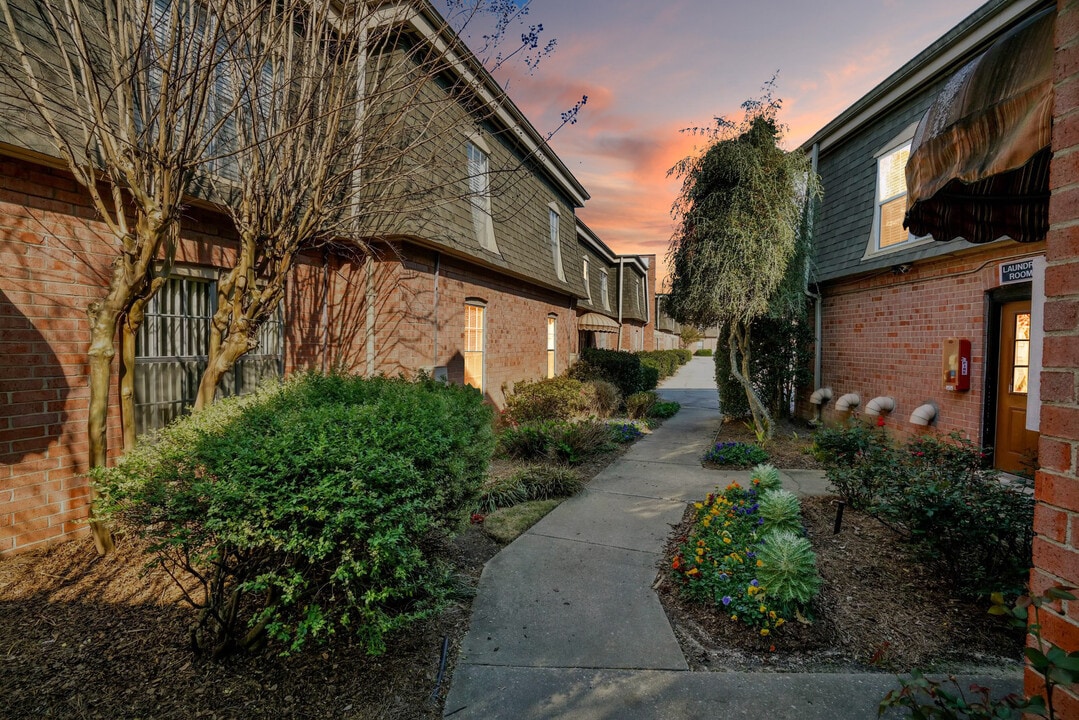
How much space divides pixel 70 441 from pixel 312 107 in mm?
3549

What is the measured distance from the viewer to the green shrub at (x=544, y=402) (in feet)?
29.6

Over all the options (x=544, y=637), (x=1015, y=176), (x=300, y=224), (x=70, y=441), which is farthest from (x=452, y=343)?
(x=1015, y=176)

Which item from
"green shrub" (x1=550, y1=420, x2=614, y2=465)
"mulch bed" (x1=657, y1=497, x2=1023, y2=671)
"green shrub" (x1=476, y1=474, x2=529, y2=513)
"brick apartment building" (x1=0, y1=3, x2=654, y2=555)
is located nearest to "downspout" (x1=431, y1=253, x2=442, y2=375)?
"brick apartment building" (x1=0, y1=3, x2=654, y2=555)

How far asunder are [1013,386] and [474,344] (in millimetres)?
7800

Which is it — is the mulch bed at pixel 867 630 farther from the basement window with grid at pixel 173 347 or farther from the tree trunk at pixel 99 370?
the basement window with grid at pixel 173 347

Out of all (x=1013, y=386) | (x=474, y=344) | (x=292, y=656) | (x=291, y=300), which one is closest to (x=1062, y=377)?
(x=292, y=656)

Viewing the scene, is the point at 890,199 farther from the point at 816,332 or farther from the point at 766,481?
the point at 766,481

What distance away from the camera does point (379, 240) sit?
6312 millimetres

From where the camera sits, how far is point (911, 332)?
7.45 m

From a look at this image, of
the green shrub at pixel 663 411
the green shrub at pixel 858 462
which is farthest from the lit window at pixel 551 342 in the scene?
the green shrub at pixel 858 462

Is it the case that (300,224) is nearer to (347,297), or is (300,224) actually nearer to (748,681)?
(347,297)

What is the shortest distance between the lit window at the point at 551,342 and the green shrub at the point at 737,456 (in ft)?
19.7

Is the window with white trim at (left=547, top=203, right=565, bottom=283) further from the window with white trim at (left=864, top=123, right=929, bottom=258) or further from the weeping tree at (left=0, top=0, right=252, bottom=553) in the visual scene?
the weeping tree at (left=0, top=0, right=252, bottom=553)

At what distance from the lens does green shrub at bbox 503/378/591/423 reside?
9031 millimetres
